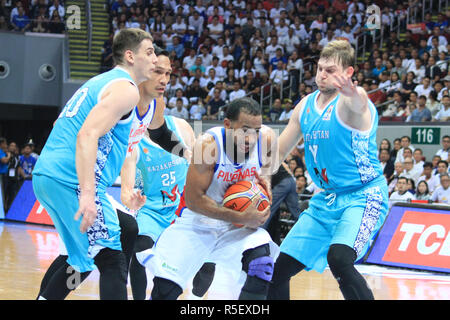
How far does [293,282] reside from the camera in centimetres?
839

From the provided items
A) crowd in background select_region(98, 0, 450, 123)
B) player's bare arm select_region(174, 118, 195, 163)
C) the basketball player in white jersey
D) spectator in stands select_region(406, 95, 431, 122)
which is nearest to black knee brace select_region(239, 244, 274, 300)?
the basketball player in white jersey

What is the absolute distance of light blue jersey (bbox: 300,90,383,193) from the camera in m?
4.91

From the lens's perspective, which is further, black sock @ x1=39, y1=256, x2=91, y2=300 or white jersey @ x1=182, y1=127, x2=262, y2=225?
white jersey @ x1=182, y1=127, x2=262, y2=225

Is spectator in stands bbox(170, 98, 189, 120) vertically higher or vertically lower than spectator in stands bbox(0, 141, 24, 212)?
higher

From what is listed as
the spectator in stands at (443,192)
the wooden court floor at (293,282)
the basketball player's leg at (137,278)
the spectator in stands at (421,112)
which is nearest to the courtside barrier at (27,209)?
the wooden court floor at (293,282)

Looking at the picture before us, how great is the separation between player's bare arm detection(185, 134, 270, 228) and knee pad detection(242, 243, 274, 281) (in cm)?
19

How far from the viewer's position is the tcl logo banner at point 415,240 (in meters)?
9.71

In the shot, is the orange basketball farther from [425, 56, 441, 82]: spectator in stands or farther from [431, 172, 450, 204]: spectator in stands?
[425, 56, 441, 82]: spectator in stands

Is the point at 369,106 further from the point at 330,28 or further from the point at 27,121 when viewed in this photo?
the point at 27,121

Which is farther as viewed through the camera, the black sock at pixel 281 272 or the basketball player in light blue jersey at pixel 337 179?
the black sock at pixel 281 272

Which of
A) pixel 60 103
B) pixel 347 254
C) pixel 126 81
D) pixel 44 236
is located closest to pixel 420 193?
pixel 44 236

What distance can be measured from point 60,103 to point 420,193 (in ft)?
43.8

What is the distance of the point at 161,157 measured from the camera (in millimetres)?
6234

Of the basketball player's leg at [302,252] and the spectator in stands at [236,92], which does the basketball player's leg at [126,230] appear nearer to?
the basketball player's leg at [302,252]
